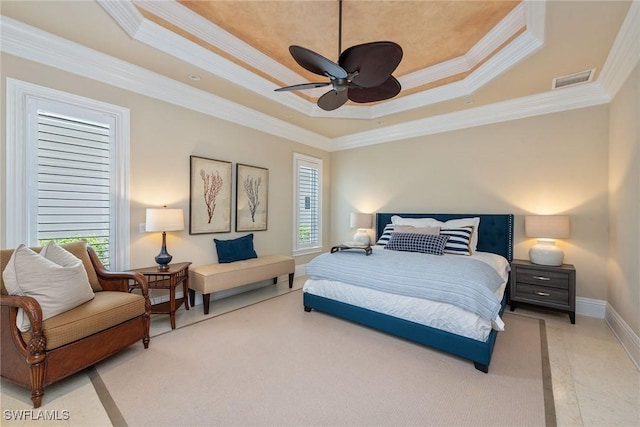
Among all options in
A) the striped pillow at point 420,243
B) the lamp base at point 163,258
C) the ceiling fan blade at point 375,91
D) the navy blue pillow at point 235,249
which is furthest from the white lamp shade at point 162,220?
the striped pillow at point 420,243

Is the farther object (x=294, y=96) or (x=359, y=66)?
(x=294, y=96)

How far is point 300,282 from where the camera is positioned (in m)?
4.96

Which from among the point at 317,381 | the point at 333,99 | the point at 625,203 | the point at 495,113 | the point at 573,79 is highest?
the point at 573,79

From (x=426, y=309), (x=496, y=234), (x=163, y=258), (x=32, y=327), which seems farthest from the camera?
(x=496, y=234)

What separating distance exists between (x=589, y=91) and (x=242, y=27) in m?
4.19

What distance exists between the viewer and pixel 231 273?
359 cm

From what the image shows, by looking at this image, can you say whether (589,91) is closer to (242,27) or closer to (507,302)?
(507,302)

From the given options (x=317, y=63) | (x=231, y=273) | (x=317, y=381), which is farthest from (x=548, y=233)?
(x=231, y=273)

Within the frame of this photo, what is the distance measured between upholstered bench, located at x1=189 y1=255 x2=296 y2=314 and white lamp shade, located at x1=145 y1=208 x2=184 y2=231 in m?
0.70

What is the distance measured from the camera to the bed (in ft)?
7.51

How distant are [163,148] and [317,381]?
313cm

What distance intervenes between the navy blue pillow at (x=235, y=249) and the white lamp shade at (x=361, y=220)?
6.33ft

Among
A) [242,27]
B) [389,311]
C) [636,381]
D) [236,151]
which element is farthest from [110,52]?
[636,381]

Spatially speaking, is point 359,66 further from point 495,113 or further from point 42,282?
point 495,113
